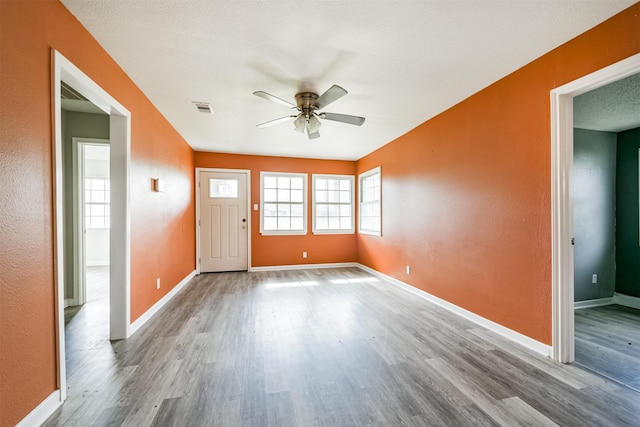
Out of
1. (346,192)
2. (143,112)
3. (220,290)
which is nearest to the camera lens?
(143,112)

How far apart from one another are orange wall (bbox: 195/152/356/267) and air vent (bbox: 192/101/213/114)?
7.01 ft

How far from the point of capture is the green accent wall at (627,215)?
328 centimetres

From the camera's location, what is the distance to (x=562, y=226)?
6.57 ft

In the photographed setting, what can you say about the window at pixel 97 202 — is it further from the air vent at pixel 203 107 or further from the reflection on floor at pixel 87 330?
the air vent at pixel 203 107

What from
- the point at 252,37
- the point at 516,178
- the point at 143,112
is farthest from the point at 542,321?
the point at 143,112

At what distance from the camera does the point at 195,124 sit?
3762 millimetres

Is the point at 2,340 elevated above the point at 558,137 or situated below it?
below

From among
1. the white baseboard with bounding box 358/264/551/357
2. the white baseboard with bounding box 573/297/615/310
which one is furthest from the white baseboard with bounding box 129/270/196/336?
the white baseboard with bounding box 573/297/615/310

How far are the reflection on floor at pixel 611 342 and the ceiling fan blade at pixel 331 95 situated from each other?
9.44 feet

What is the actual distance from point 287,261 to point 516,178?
4347 millimetres

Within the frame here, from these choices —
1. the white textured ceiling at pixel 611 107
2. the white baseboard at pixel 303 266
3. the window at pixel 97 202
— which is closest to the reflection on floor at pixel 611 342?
the white textured ceiling at pixel 611 107

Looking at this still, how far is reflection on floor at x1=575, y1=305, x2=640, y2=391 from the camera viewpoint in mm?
1888

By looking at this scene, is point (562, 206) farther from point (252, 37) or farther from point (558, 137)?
point (252, 37)

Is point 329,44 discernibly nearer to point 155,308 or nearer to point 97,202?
point 155,308
